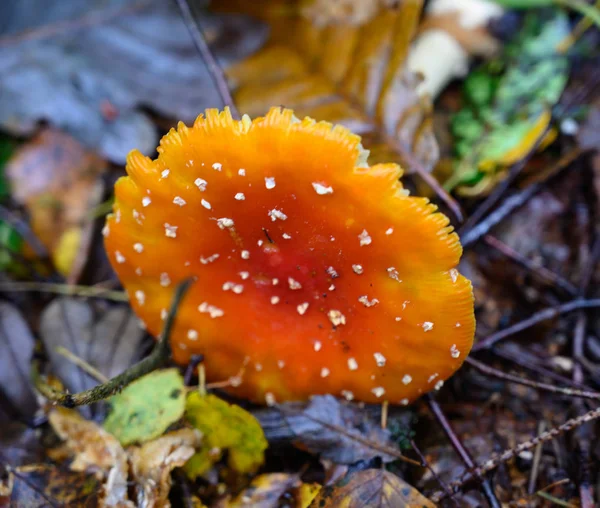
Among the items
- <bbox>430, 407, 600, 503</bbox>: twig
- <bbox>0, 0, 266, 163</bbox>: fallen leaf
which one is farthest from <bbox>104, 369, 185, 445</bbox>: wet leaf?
<bbox>0, 0, 266, 163</bbox>: fallen leaf

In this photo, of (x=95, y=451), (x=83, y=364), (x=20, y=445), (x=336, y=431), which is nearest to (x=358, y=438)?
(x=336, y=431)

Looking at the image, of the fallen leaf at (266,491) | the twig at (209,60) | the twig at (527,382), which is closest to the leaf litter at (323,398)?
the fallen leaf at (266,491)

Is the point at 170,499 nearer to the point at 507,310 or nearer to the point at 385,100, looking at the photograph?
the point at 507,310

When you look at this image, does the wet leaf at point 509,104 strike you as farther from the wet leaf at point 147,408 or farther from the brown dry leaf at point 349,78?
the wet leaf at point 147,408

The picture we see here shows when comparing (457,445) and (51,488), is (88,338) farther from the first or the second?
(457,445)

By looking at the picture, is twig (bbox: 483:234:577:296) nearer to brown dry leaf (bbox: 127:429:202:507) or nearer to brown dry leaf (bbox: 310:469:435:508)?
brown dry leaf (bbox: 310:469:435:508)

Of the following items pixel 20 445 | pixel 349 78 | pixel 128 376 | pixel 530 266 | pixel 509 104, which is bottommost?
pixel 20 445

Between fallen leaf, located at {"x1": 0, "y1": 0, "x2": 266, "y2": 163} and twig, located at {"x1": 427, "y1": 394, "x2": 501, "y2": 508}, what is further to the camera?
fallen leaf, located at {"x1": 0, "y1": 0, "x2": 266, "y2": 163}
